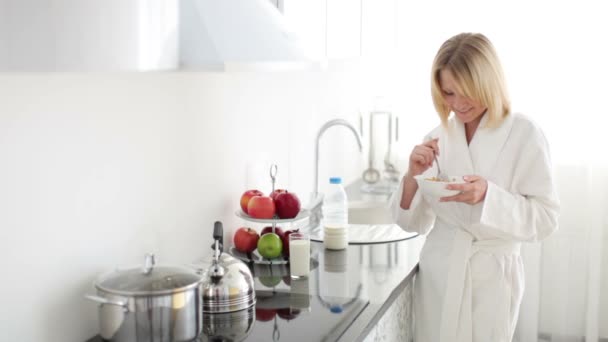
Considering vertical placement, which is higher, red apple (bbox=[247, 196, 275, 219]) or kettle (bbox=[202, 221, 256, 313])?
red apple (bbox=[247, 196, 275, 219])

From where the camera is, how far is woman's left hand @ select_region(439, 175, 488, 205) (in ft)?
6.95

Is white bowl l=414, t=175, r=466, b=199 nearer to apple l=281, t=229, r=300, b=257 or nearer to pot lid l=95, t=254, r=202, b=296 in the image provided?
apple l=281, t=229, r=300, b=257

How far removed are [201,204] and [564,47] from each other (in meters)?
2.06

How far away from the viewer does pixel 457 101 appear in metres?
2.27

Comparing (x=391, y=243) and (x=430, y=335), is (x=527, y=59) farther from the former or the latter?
(x=430, y=335)

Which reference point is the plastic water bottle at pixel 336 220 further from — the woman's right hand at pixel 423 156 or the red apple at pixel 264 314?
the red apple at pixel 264 314

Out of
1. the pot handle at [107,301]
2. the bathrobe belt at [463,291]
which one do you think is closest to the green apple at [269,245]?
the bathrobe belt at [463,291]

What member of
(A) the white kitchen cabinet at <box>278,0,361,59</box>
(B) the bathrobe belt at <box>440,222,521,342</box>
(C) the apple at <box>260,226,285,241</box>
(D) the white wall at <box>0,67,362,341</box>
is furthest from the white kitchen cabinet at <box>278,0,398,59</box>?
(B) the bathrobe belt at <box>440,222,521,342</box>

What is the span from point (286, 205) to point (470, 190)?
0.54 meters

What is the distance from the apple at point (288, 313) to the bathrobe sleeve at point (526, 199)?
608 millimetres

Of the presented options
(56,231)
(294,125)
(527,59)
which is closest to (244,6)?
(56,231)

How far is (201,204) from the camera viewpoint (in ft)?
7.21

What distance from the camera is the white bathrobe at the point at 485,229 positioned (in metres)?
2.19

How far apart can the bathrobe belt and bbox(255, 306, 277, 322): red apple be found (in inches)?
25.3
